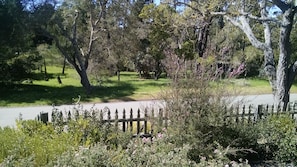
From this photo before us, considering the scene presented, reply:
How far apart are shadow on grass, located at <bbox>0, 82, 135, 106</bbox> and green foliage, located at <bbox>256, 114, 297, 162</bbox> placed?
1208cm

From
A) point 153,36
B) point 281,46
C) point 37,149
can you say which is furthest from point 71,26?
point 37,149

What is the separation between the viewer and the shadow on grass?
18.0 m

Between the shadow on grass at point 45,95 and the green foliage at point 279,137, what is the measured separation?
12.1m

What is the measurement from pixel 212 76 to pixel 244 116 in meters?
2.61

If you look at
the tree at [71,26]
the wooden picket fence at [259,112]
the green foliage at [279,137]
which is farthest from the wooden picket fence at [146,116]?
the tree at [71,26]

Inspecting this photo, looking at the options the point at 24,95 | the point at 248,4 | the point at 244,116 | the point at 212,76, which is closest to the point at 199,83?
the point at 212,76

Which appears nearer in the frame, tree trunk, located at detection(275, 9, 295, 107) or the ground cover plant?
the ground cover plant

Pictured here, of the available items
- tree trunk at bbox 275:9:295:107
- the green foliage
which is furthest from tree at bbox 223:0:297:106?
the green foliage

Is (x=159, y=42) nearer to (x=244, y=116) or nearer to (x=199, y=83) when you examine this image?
(x=244, y=116)

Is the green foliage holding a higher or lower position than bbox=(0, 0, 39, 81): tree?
lower

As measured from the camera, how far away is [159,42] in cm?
2866

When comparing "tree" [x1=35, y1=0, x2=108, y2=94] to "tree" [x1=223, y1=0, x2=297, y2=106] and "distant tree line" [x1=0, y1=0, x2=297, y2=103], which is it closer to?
"distant tree line" [x1=0, y1=0, x2=297, y2=103]

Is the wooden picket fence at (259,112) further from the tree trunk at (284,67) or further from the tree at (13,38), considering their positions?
the tree at (13,38)

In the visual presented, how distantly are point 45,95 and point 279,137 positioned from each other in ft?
52.6
